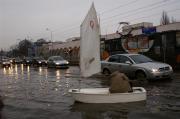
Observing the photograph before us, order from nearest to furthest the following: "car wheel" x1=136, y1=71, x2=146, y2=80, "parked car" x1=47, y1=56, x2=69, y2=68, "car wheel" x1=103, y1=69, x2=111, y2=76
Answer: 1. "car wheel" x1=136, y1=71, x2=146, y2=80
2. "car wheel" x1=103, y1=69, x2=111, y2=76
3. "parked car" x1=47, y1=56, x2=69, y2=68

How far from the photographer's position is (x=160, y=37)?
3047 cm

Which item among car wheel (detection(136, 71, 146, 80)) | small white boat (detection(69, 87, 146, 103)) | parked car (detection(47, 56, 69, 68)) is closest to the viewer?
small white boat (detection(69, 87, 146, 103))

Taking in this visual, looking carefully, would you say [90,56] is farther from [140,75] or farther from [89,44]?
[140,75]

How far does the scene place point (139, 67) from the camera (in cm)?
1855

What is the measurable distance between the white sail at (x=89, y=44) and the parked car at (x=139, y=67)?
19.4 feet

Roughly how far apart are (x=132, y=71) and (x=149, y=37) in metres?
13.8

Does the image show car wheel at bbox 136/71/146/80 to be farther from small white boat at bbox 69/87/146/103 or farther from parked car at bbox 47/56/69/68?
parked car at bbox 47/56/69/68

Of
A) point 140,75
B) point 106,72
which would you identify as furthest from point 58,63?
point 140,75

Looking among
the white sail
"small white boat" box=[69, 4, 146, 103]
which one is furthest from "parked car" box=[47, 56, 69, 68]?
the white sail

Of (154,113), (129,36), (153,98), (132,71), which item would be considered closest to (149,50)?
(129,36)

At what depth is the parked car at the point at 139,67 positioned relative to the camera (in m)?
17.9

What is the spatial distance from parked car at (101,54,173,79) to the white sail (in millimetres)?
5923

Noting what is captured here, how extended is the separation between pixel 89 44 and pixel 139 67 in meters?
6.69

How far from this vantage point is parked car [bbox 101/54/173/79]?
706 inches
